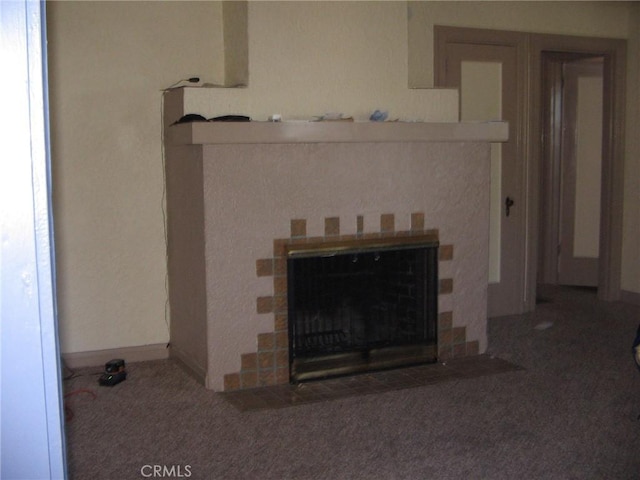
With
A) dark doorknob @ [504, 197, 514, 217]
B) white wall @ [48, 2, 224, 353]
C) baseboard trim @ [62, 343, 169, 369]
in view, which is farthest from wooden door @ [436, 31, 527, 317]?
baseboard trim @ [62, 343, 169, 369]

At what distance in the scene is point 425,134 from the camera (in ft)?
13.6

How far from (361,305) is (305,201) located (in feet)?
2.18

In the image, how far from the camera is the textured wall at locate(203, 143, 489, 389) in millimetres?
3787

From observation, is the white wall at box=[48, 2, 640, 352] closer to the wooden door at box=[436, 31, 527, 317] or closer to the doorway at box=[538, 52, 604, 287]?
the wooden door at box=[436, 31, 527, 317]

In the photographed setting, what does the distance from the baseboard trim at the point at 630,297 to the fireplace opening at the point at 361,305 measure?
2.40 meters

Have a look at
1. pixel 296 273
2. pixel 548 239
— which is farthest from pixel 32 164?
pixel 548 239

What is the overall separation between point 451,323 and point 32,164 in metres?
3.69

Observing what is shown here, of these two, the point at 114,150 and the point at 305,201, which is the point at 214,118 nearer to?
the point at 305,201

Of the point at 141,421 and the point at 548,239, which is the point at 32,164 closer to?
the point at 141,421

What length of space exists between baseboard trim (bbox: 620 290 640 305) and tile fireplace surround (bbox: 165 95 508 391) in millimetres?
2161

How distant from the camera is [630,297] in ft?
19.4

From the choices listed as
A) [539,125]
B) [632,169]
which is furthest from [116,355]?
[632,169]

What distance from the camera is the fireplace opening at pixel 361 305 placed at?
155 inches

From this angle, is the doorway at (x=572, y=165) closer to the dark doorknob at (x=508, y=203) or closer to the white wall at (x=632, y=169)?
the white wall at (x=632, y=169)
